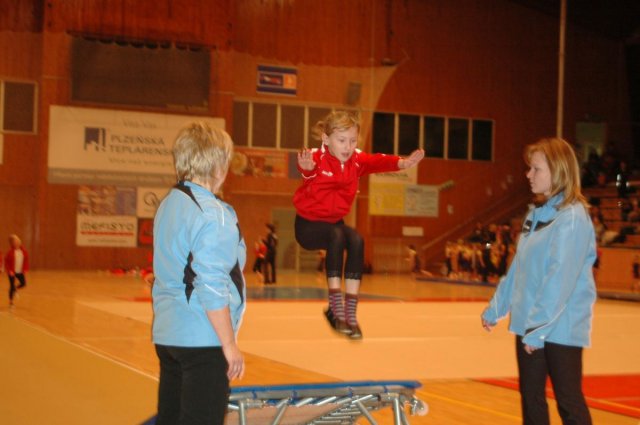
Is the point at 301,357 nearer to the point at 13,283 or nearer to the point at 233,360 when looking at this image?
the point at 233,360

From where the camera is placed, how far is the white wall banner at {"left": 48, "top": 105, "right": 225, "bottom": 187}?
80.4 ft

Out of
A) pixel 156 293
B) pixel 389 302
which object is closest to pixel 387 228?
pixel 389 302

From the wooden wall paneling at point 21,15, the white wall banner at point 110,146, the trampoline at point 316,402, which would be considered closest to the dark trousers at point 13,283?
the trampoline at point 316,402

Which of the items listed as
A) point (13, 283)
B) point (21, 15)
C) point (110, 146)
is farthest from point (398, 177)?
point (13, 283)

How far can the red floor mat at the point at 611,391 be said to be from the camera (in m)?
6.27

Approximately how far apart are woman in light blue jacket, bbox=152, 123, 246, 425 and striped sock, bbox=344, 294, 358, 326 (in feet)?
7.20

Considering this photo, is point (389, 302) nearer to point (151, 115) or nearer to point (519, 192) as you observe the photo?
point (151, 115)

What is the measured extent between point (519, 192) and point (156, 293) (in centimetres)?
2805

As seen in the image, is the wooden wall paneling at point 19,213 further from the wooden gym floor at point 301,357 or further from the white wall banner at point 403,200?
the white wall banner at point 403,200

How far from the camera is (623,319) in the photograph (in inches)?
530

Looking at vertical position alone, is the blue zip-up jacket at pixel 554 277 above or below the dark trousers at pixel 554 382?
above

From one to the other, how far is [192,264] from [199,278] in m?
0.07

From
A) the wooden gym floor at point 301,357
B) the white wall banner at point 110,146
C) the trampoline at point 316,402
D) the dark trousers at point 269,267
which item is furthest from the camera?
the white wall banner at point 110,146

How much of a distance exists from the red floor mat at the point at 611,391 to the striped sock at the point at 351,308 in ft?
6.93
